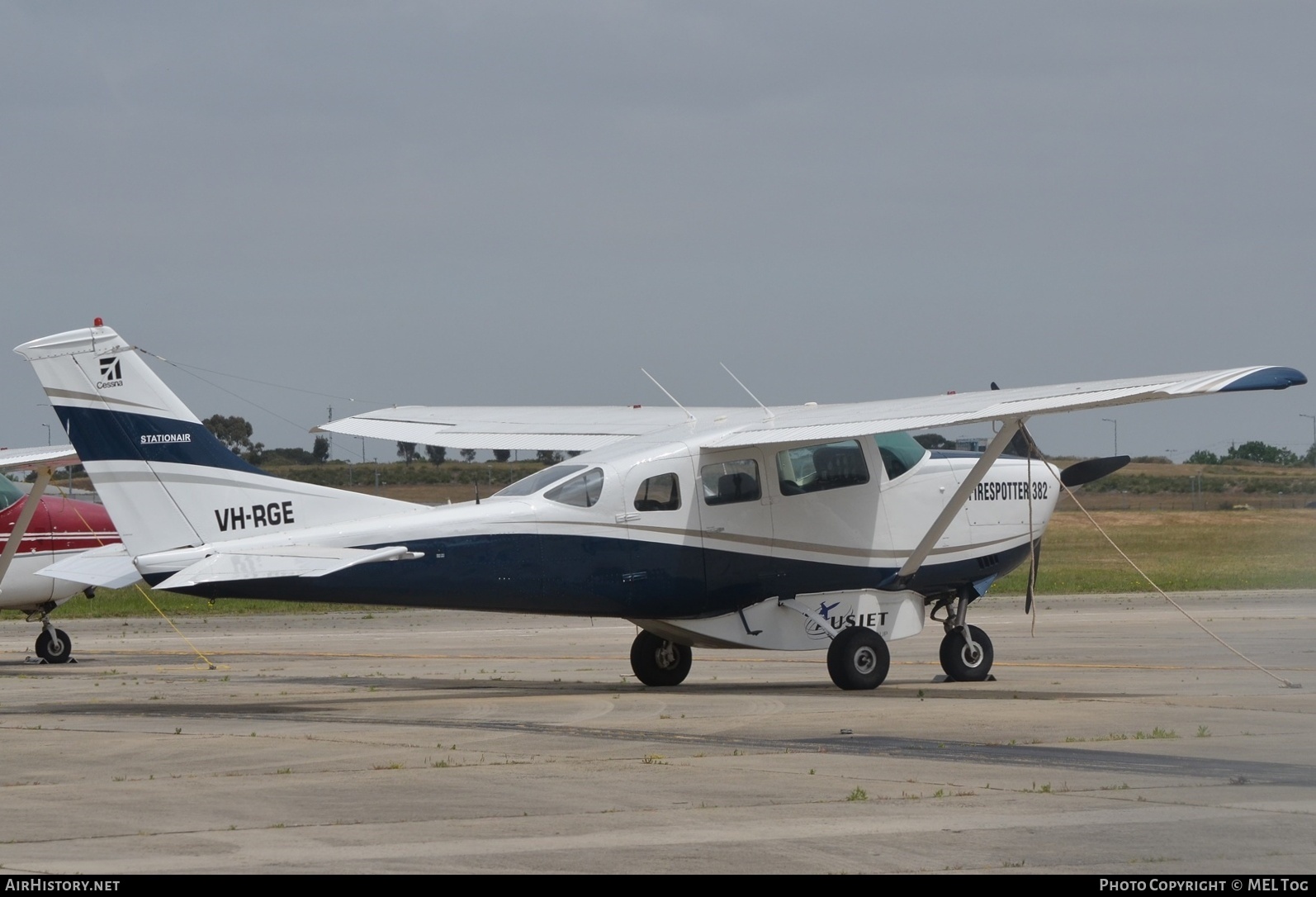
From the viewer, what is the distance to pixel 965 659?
1688 cm

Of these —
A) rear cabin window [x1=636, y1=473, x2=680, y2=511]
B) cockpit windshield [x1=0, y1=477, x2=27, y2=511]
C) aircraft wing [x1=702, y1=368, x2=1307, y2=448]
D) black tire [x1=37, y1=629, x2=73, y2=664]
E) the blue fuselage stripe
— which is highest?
aircraft wing [x1=702, y1=368, x2=1307, y2=448]

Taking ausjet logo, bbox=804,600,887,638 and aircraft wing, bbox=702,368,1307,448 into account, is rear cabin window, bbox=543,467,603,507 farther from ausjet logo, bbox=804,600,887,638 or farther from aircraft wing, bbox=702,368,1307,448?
ausjet logo, bbox=804,600,887,638

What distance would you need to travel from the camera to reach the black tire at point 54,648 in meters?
21.9

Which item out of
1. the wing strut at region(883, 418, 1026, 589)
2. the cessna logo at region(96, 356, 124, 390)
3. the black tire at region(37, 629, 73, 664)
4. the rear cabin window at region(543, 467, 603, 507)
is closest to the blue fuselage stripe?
the wing strut at region(883, 418, 1026, 589)

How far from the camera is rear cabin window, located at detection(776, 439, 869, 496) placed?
16188mm

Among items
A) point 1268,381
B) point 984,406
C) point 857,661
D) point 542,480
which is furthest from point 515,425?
point 1268,381

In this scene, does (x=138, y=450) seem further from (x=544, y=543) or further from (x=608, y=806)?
(x=608, y=806)

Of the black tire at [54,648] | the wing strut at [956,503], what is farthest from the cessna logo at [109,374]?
the black tire at [54,648]

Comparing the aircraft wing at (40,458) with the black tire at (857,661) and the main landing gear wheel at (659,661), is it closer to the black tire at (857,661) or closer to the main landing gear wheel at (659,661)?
the main landing gear wheel at (659,661)

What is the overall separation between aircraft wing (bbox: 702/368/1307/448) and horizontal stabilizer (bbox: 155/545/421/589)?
3.91 m

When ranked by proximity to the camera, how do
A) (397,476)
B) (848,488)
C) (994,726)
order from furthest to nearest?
1. (397,476)
2. (848,488)
3. (994,726)

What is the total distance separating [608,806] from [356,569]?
5905mm

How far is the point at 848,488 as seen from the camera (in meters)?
16.5
